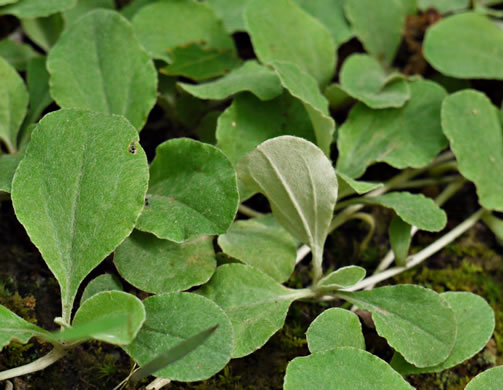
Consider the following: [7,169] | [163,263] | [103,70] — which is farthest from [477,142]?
[7,169]

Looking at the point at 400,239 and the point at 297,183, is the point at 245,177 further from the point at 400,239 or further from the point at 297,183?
the point at 400,239

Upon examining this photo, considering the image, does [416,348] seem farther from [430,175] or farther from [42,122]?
[42,122]

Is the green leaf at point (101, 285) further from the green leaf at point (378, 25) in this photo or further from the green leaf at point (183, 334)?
the green leaf at point (378, 25)

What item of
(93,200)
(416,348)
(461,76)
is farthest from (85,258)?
(461,76)

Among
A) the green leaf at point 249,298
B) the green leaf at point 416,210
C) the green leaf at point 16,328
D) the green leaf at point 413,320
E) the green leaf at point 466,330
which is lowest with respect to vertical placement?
the green leaf at point 466,330

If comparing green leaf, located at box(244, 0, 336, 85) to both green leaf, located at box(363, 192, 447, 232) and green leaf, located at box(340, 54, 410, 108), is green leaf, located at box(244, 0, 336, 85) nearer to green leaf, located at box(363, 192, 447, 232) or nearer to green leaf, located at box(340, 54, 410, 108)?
green leaf, located at box(340, 54, 410, 108)

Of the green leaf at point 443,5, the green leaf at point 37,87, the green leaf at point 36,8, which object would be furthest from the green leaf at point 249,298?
the green leaf at point 443,5

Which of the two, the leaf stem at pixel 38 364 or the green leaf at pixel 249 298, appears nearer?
the leaf stem at pixel 38 364

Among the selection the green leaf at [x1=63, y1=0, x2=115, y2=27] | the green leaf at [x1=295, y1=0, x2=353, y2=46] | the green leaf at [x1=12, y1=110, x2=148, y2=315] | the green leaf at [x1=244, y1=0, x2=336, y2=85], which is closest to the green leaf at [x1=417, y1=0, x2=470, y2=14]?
the green leaf at [x1=295, y1=0, x2=353, y2=46]
